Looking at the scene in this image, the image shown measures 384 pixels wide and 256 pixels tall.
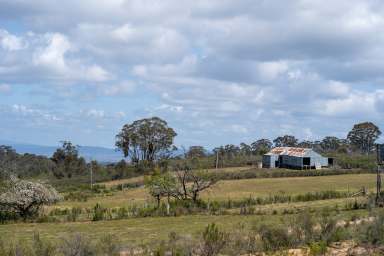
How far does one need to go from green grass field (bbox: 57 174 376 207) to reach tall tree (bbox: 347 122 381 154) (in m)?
63.2

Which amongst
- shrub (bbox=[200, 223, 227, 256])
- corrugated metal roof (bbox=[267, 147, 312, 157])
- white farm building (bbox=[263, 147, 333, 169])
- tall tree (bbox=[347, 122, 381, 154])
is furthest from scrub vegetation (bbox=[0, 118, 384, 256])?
tall tree (bbox=[347, 122, 381, 154])

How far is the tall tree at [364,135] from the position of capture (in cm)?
13812

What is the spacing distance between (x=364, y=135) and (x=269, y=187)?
8081 centimetres

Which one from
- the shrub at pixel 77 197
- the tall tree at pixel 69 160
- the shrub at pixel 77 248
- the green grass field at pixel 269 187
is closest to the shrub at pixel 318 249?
the shrub at pixel 77 248

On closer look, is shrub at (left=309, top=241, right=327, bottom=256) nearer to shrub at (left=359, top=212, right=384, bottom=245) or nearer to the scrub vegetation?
the scrub vegetation

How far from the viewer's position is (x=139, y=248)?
1597 cm

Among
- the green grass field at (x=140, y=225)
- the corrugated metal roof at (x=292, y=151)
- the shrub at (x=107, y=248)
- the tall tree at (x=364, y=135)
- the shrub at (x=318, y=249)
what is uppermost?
the tall tree at (x=364, y=135)

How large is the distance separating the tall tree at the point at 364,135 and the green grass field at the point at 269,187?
63.2 metres

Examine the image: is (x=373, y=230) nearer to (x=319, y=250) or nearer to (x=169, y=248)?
(x=319, y=250)

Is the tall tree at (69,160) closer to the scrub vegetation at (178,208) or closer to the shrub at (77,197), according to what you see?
the scrub vegetation at (178,208)

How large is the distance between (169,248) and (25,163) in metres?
102

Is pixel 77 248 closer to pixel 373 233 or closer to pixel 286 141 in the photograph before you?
pixel 373 233

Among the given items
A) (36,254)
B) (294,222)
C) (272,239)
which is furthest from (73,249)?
(294,222)

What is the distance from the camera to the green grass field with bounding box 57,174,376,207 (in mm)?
58938
